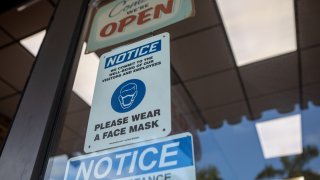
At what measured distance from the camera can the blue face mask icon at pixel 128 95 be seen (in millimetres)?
832

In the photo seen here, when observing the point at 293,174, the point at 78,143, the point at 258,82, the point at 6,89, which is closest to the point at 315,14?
the point at 258,82

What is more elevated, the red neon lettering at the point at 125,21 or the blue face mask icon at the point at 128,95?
the red neon lettering at the point at 125,21

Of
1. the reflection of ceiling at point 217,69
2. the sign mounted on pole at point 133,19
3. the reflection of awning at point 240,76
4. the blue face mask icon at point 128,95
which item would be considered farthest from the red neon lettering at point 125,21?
the reflection of awning at point 240,76

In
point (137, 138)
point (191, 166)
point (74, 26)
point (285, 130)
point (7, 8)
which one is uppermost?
point (285, 130)

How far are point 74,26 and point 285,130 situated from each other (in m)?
3.12

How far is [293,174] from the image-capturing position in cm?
394

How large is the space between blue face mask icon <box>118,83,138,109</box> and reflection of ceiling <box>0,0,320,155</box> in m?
1.03

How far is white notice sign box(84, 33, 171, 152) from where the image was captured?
0.77 meters

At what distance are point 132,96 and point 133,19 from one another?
39 cm

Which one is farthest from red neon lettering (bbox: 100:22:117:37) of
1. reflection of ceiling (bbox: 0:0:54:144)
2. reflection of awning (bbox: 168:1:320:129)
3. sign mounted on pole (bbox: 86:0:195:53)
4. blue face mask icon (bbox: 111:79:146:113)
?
reflection of awning (bbox: 168:1:320:129)

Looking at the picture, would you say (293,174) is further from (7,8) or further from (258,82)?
(7,8)

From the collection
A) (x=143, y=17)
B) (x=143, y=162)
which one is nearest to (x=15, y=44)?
(x=143, y=17)

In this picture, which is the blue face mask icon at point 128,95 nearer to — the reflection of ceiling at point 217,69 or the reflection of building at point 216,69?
the reflection of building at point 216,69

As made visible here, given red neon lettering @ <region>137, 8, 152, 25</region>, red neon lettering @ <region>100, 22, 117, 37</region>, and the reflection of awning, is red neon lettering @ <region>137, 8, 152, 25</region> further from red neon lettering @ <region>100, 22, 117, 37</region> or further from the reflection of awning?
the reflection of awning
